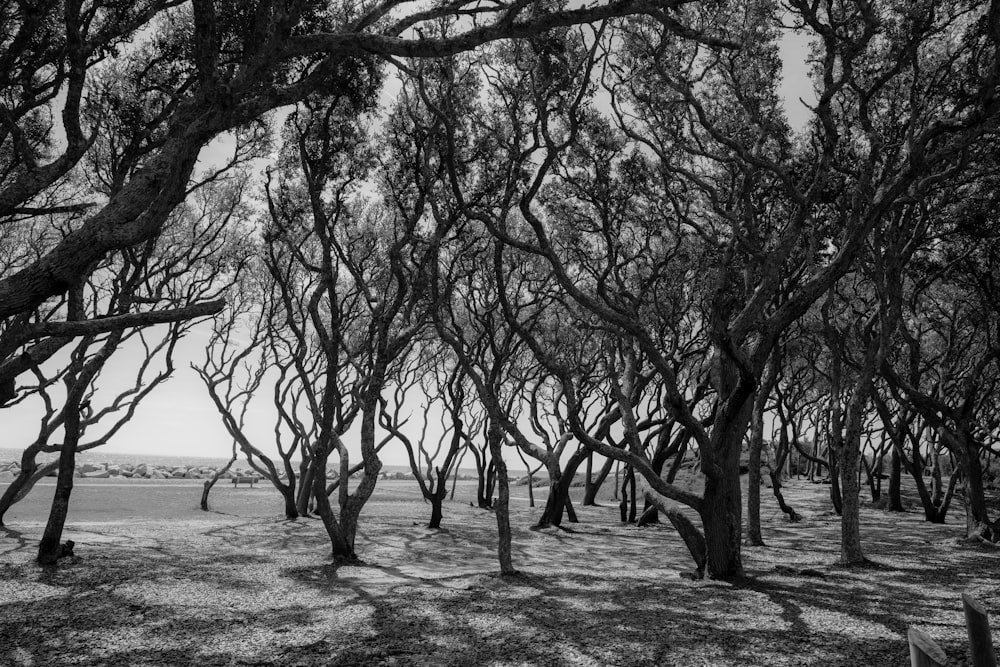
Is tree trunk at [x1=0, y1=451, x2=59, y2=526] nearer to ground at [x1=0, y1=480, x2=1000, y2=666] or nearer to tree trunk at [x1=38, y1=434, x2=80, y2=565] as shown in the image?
ground at [x1=0, y1=480, x2=1000, y2=666]

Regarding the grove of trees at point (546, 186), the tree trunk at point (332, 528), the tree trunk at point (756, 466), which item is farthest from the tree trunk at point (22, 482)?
the tree trunk at point (756, 466)

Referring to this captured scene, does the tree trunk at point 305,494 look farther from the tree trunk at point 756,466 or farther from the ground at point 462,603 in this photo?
the tree trunk at point 756,466

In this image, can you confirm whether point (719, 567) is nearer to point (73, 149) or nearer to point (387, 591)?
point (387, 591)

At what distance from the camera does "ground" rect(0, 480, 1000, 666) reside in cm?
662

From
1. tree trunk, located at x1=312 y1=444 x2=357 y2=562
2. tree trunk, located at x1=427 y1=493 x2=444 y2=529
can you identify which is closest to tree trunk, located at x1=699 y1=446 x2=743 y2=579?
tree trunk, located at x1=312 y1=444 x2=357 y2=562

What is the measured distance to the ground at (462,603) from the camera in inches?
261

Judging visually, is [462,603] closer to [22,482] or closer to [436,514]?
[436,514]

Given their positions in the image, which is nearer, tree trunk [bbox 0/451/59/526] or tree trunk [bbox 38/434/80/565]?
tree trunk [bbox 38/434/80/565]

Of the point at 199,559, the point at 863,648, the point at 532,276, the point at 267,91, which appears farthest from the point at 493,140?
the point at 863,648

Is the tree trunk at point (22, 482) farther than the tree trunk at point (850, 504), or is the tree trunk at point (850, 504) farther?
the tree trunk at point (22, 482)

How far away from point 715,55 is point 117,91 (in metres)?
11.7

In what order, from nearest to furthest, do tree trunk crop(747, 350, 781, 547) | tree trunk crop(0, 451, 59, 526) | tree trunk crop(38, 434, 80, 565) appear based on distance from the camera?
1. tree trunk crop(38, 434, 80, 565)
2. tree trunk crop(0, 451, 59, 526)
3. tree trunk crop(747, 350, 781, 547)

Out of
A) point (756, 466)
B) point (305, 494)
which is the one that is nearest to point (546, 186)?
point (756, 466)

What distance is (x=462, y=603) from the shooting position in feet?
29.1
